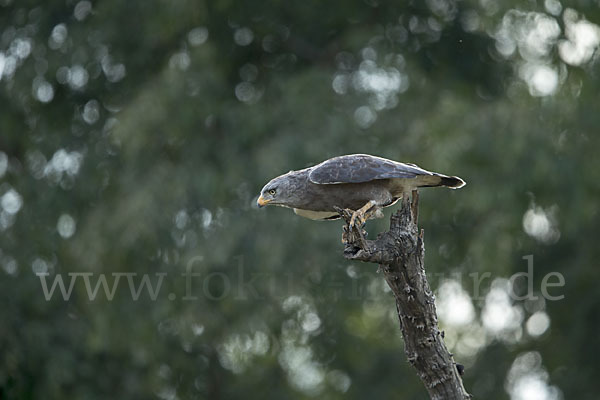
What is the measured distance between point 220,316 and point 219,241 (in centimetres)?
98

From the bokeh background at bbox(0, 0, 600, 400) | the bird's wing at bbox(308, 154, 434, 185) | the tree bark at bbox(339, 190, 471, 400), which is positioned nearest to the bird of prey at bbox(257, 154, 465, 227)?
the bird's wing at bbox(308, 154, 434, 185)

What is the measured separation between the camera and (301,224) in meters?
11.2

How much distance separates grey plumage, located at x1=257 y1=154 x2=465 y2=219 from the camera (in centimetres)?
604

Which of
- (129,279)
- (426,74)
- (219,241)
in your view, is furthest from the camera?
(426,74)

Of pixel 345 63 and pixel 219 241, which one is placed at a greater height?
pixel 345 63

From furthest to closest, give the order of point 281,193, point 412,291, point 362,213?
1. point 281,193
2. point 362,213
3. point 412,291

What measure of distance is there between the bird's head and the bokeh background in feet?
13.8

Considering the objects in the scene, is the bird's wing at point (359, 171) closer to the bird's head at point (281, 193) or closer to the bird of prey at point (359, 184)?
the bird of prey at point (359, 184)

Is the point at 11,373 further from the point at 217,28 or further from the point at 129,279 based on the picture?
the point at 217,28

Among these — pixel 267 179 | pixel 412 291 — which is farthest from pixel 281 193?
pixel 267 179

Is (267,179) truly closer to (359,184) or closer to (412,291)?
(359,184)

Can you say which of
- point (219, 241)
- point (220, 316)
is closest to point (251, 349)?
point (220, 316)

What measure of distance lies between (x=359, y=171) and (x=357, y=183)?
10 centimetres

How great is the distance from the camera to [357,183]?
6.12 metres
